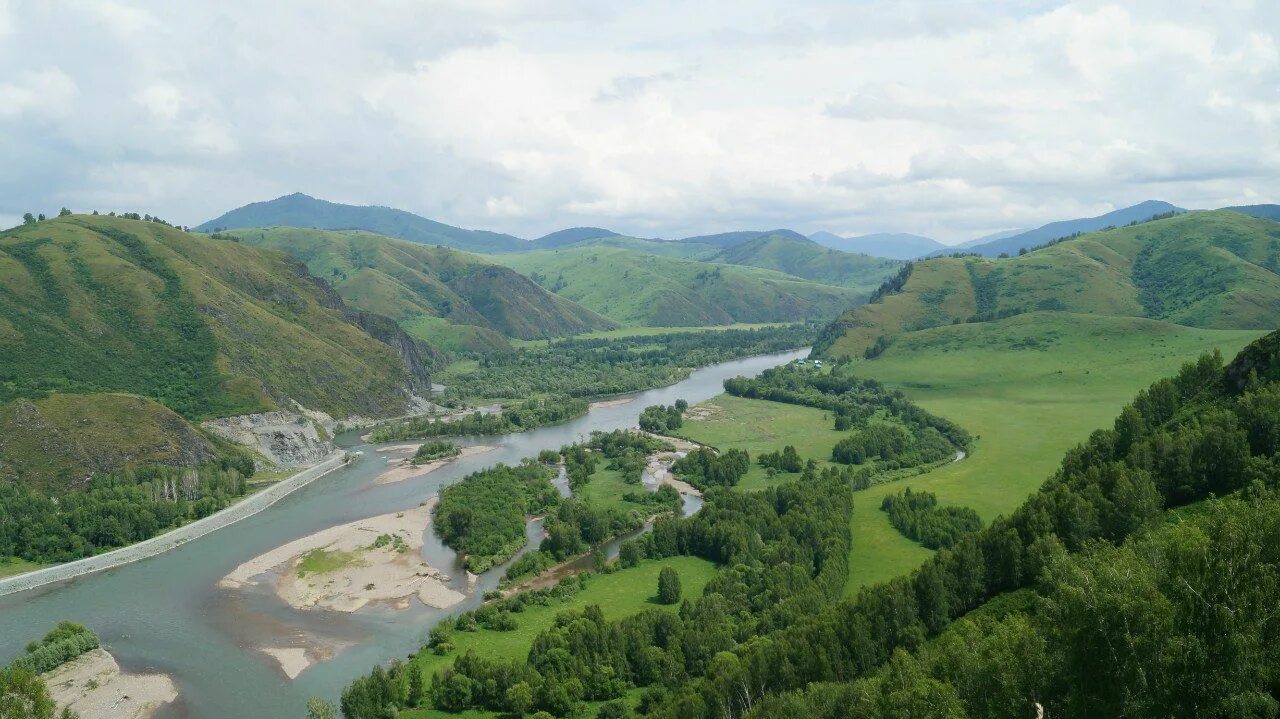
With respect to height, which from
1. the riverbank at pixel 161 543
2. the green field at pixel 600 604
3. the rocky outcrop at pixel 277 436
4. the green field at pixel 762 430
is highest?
the rocky outcrop at pixel 277 436

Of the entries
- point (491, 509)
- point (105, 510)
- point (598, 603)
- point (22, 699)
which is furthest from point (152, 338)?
point (22, 699)

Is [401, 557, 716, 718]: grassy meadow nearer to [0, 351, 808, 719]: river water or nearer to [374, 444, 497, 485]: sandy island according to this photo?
[0, 351, 808, 719]: river water

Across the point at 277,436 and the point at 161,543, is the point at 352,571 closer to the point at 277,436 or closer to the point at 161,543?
the point at 161,543

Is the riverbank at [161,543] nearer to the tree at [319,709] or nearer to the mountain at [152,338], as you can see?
the mountain at [152,338]

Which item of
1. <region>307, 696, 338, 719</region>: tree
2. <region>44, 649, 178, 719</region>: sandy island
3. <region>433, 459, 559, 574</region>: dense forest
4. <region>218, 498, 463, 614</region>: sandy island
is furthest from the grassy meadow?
<region>44, 649, 178, 719</region>: sandy island

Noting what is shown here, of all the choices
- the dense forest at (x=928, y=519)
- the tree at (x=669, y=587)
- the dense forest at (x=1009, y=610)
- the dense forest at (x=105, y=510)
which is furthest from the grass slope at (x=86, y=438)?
the dense forest at (x=928, y=519)

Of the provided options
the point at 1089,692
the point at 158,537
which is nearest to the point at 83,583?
the point at 158,537

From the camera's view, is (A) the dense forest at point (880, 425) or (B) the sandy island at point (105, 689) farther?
(A) the dense forest at point (880, 425)
